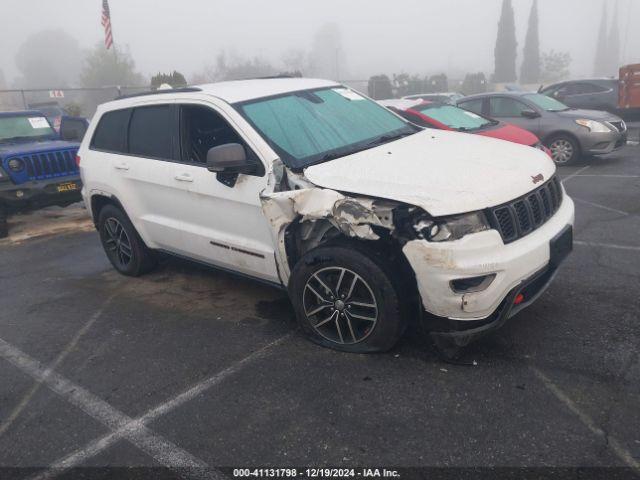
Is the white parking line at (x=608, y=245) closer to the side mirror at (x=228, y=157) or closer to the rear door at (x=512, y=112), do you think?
the side mirror at (x=228, y=157)

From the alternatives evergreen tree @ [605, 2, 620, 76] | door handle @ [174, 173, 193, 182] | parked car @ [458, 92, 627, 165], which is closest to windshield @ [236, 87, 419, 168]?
door handle @ [174, 173, 193, 182]

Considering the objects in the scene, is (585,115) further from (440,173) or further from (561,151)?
(440,173)

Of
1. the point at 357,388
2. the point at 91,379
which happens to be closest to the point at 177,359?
the point at 91,379

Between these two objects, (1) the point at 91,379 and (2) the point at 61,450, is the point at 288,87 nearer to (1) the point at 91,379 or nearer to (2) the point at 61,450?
(1) the point at 91,379

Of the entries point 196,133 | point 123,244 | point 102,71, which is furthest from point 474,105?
point 102,71

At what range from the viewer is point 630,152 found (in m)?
10.8

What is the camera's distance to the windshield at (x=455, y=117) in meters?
8.09

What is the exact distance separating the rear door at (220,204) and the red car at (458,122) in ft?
13.8

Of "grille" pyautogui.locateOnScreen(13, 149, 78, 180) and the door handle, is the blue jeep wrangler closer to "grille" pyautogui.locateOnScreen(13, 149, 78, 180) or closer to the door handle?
"grille" pyautogui.locateOnScreen(13, 149, 78, 180)

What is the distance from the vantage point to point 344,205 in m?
3.17

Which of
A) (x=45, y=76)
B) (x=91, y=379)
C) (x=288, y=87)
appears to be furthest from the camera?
(x=45, y=76)

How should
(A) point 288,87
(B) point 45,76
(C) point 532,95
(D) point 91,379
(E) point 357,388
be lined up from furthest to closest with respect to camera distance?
(B) point 45,76 < (C) point 532,95 < (A) point 288,87 < (D) point 91,379 < (E) point 357,388

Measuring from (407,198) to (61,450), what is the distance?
239 cm

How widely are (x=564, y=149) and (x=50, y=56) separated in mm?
161859
